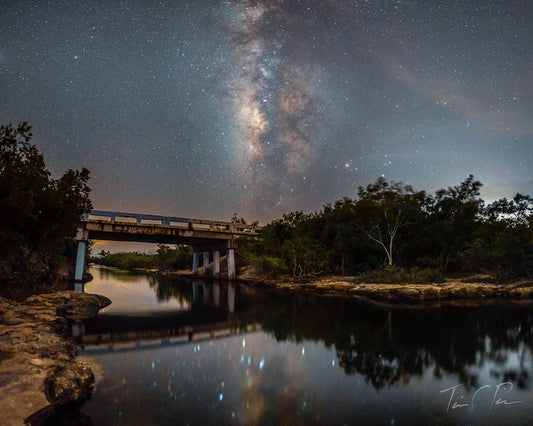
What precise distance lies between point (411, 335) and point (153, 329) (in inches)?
541

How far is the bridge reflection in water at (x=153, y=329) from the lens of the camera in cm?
1349

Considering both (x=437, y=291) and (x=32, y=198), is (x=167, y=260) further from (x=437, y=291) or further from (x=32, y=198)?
(x=32, y=198)

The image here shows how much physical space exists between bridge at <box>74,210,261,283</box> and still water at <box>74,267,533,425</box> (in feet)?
77.8

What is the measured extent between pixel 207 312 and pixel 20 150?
49.8ft

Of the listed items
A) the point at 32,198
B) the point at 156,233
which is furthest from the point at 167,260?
the point at 32,198

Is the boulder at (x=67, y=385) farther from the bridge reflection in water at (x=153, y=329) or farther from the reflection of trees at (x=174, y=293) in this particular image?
the reflection of trees at (x=174, y=293)

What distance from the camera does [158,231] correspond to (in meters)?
44.7

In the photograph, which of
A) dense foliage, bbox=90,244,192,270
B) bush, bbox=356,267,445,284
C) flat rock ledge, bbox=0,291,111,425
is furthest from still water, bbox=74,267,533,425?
dense foliage, bbox=90,244,192,270

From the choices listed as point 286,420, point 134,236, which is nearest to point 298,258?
point 134,236

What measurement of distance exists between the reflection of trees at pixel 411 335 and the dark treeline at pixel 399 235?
19.4 m

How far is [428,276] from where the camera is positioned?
37562 mm

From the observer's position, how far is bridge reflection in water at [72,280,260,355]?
13.5 m

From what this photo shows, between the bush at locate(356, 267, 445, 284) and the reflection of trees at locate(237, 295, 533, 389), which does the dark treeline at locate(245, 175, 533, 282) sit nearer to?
the bush at locate(356, 267, 445, 284)

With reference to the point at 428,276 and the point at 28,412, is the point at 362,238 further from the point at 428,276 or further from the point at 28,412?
the point at 28,412
